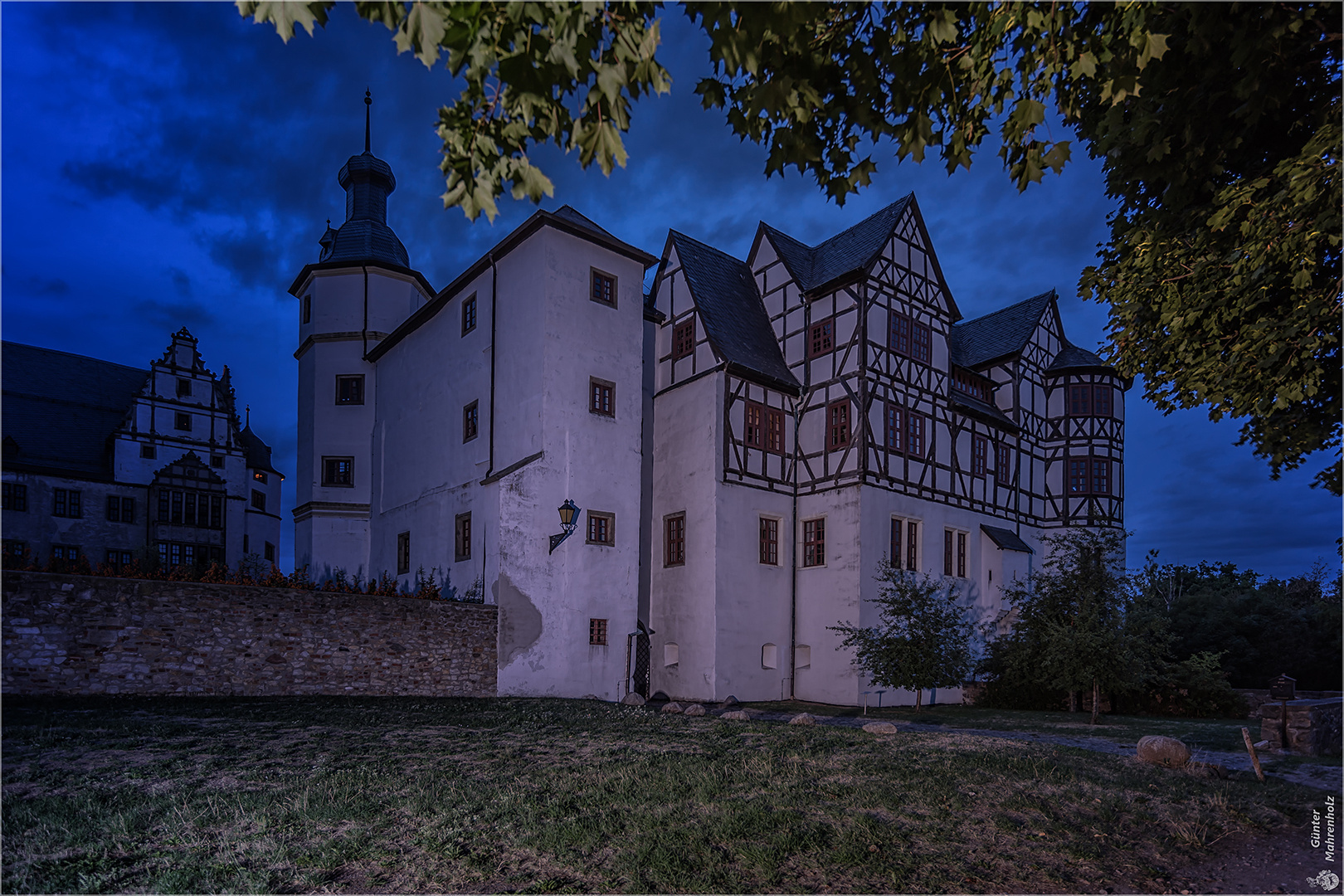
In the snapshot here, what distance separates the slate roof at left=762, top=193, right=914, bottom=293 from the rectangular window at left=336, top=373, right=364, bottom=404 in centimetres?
1589

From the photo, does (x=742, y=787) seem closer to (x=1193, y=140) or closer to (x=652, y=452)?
(x=1193, y=140)

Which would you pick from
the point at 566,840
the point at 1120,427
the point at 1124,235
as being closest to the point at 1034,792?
the point at 566,840

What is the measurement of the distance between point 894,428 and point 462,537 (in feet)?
43.8

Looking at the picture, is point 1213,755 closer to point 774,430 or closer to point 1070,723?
point 1070,723

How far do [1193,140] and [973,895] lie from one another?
6.89 meters

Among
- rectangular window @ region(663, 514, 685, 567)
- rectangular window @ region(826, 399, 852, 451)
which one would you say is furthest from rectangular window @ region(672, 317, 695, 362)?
rectangular window @ region(663, 514, 685, 567)

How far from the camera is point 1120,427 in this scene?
105 ft

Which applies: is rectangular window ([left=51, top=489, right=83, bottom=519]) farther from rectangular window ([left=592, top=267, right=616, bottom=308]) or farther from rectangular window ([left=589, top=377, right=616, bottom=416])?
rectangular window ([left=592, top=267, right=616, bottom=308])

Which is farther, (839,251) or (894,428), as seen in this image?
(839,251)

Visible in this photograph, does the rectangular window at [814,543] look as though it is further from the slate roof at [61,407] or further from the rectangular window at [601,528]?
the slate roof at [61,407]

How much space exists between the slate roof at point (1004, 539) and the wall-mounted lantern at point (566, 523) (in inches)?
605

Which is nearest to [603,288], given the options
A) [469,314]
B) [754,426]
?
[469,314]

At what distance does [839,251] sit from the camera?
2650 cm

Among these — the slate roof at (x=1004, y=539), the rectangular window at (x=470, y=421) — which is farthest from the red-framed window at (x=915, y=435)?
the rectangular window at (x=470, y=421)
